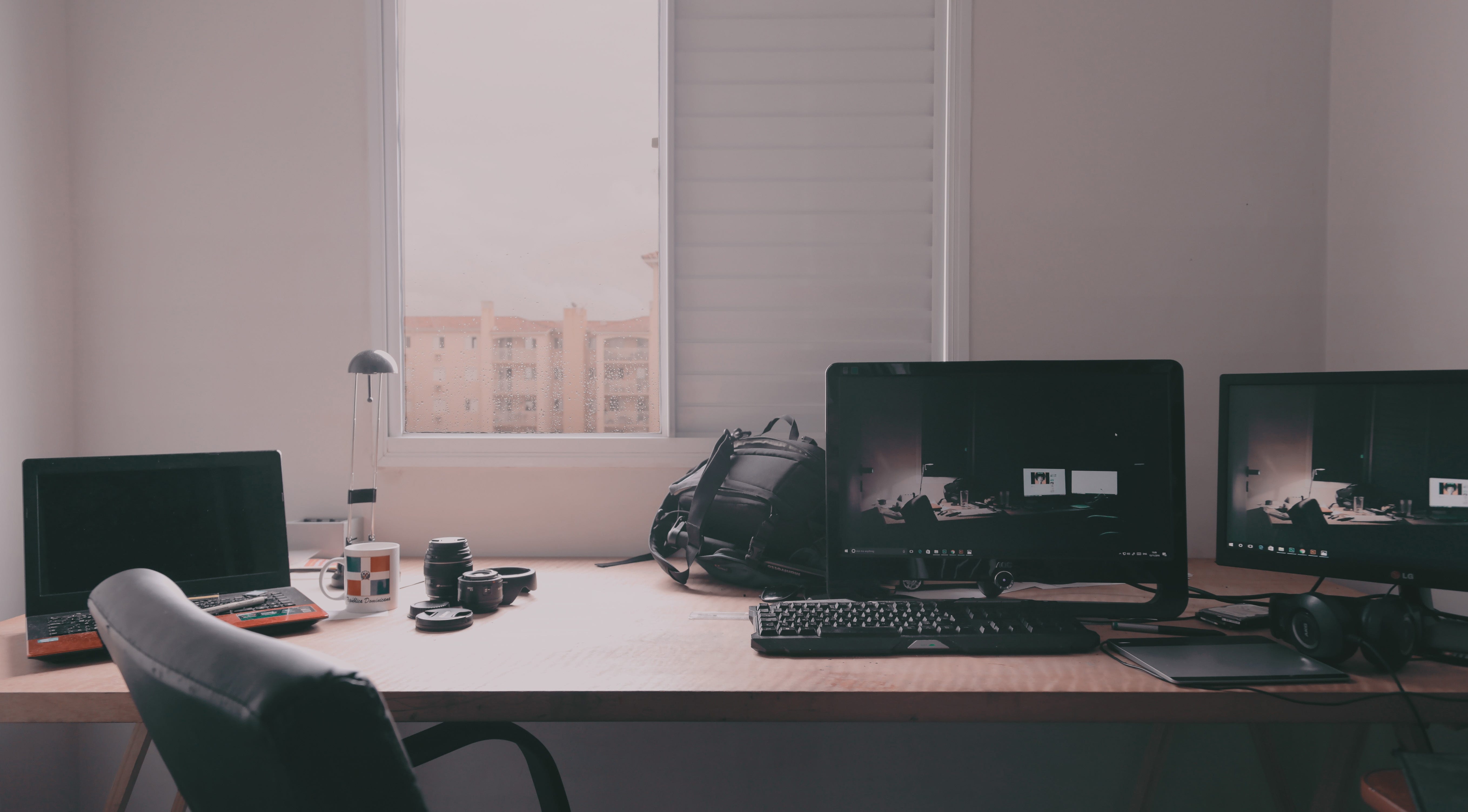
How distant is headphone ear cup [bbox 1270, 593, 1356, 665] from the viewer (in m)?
1.03

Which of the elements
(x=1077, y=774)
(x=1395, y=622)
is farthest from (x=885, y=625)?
(x=1077, y=774)

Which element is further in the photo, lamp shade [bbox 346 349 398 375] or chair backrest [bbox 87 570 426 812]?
lamp shade [bbox 346 349 398 375]

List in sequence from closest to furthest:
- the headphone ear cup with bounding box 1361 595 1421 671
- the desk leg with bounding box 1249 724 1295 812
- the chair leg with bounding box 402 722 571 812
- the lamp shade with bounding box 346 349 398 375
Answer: the chair leg with bounding box 402 722 571 812
the headphone ear cup with bounding box 1361 595 1421 671
the desk leg with bounding box 1249 724 1295 812
the lamp shade with bounding box 346 349 398 375

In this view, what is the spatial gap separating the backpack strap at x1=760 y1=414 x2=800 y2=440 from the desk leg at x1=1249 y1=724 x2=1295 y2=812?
3.50ft

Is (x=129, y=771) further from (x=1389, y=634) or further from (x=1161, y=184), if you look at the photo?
(x=1161, y=184)

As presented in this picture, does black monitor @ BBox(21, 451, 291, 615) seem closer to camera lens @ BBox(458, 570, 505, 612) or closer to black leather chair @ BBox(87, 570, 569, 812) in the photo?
camera lens @ BBox(458, 570, 505, 612)

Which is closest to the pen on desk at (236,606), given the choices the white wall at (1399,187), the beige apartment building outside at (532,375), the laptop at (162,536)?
the laptop at (162,536)

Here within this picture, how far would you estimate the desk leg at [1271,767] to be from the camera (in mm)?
1364

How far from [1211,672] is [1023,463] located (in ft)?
1.45

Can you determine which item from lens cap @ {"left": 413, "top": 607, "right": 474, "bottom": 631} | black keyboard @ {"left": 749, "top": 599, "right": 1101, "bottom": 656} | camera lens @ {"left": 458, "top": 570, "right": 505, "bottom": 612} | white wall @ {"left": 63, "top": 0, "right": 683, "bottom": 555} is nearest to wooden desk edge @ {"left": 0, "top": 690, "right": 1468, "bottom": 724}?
black keyboard @ {"left": 749, "top": 599, "right": 1101, "bottom": 656}

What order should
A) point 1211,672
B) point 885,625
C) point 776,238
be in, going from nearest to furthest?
point 1211,672 < point 885,625 < point 776,238

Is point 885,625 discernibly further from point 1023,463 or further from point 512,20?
point 512,20

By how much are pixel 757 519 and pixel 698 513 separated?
13cm

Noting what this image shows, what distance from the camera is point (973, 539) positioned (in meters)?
1.31
